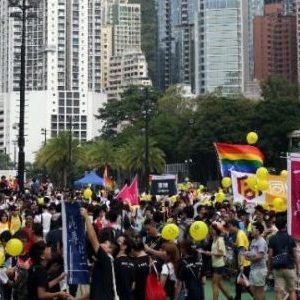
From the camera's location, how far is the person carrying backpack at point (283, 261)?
34.8ft

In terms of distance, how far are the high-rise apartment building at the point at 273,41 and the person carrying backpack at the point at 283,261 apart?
4615 inches

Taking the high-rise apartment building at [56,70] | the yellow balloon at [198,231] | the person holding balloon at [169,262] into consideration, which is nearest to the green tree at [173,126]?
the high-rise apartment building at [56,70]

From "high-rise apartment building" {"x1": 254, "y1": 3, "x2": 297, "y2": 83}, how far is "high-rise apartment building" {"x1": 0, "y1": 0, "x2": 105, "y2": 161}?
28034 mm

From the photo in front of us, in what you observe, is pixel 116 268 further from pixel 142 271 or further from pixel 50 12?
pixel 50 12

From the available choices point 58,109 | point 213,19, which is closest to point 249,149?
point 213,19

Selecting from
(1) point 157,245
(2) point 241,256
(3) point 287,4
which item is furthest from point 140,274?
(3) point 287,4

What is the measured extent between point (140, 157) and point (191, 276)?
5907 cm

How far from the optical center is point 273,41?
128 m

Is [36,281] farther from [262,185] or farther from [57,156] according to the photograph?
[57,156]

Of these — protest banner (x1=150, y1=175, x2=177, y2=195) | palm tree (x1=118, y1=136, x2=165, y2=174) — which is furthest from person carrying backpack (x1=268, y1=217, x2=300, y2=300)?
palm tree (x1=118, y1=136, x2=165, y2=174)

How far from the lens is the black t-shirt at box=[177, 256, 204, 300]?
9.27 m

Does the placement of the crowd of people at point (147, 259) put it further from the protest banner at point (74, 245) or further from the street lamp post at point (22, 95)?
the street lamp post at point (22, 95)

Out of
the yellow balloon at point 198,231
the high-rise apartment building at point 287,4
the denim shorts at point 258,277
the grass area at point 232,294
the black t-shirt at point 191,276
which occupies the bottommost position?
the grass area at point 232,294

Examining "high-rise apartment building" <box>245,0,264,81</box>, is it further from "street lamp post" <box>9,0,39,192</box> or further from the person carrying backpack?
the person carrying backpack
